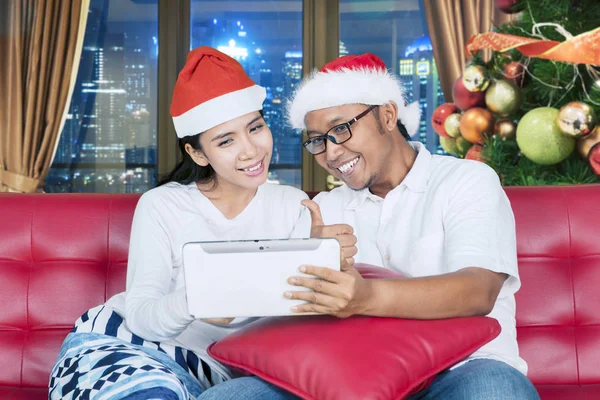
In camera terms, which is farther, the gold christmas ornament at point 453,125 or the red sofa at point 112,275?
the gold christmas ornament at point 453,125

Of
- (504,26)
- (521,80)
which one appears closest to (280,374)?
(521,80)

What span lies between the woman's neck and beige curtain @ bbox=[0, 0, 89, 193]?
11.6ft

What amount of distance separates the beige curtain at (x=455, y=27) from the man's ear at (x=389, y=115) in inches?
133

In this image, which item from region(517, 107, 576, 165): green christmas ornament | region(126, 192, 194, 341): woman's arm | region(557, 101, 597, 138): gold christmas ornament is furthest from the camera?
region(517, 107, 576, 165): green christmas ornament

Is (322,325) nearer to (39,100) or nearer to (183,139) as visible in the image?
(183,139)

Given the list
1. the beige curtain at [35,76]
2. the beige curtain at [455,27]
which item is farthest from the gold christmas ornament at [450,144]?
the beige curtain at [35,76]

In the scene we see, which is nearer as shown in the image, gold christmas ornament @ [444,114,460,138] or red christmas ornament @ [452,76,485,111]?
red christmas ornament @ [452,76,485,111]

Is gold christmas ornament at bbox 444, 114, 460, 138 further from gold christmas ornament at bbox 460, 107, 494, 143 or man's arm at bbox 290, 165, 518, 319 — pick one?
man's arm at bbox 290, 165, 518, 319

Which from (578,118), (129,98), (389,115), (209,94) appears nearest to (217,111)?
(209,94)

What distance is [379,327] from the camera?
46.9 inches

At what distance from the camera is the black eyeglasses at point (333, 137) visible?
161 centimetres

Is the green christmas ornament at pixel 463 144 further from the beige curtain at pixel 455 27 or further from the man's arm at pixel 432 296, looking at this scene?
the man's arm at pixel 432 296

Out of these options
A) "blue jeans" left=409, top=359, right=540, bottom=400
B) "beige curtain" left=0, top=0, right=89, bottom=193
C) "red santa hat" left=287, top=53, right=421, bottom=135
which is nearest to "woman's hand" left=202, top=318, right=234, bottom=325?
"blue jeans" left=409, top=359, right=540, bottom=400

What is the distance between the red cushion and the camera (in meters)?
1.12
